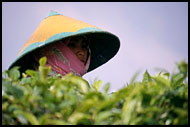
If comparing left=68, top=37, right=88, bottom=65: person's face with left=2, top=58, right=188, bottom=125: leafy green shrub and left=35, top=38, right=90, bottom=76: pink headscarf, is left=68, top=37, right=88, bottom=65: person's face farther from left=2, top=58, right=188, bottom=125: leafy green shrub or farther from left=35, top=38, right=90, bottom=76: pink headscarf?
left=2, top=58, right=188, bottom=125: leafy green shrub

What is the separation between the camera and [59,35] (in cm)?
222

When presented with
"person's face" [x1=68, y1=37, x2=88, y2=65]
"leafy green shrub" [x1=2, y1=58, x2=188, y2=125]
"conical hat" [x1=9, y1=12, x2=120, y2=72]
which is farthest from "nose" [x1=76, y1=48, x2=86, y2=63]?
"leafy green shrub" [x1=2, y1=58, x2=188, y2=125]

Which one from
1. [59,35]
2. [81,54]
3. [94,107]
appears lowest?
[81,54]

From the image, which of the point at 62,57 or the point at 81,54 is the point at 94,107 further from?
the point at 81,54

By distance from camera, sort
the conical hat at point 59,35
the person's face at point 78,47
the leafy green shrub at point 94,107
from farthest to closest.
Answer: the person's face at point 78,47 → the conical hat at point 59,35 → the leafy green shrub at point 94,107

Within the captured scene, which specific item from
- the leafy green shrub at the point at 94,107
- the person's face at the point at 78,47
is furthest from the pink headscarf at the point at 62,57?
the leafy green shrub at the point at 94,107

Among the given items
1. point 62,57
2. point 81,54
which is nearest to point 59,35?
point 62,57

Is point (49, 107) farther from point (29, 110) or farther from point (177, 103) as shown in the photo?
point (177, 103)

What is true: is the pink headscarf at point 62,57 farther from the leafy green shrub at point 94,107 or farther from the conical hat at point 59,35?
the leafy green shrub at point 94,107

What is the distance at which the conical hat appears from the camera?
2.22 meters

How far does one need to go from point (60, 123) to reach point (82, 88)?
182 millimetres

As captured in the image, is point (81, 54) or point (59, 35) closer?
point (59, 35)

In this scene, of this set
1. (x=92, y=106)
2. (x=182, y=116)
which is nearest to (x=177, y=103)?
(x=182, y=116)

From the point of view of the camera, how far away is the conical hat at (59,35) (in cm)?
222
